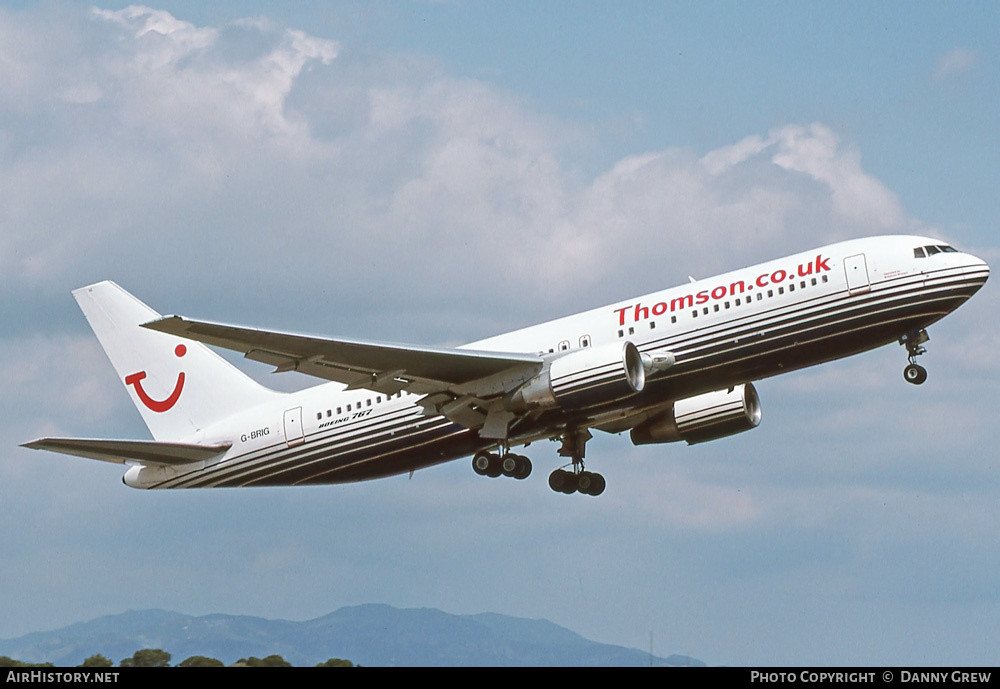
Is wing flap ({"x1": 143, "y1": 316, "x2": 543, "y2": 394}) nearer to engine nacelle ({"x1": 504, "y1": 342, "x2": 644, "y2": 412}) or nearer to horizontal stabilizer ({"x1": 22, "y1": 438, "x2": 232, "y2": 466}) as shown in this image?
engine nacelle ({"x1": 504, "y1": 342, "x2": 644, "y2": 412})

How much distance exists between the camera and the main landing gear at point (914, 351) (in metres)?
38.0

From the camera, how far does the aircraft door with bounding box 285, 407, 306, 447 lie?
42.6 metres

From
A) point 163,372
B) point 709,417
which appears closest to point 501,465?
point 709,417

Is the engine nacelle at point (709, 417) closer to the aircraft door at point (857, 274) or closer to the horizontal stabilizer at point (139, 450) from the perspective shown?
the aircraft door at point (857, 274)

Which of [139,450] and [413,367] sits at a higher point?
[413,367]

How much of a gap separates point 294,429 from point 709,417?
554 inches

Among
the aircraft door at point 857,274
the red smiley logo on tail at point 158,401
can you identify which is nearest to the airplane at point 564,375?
the aircraft door at point 857,274

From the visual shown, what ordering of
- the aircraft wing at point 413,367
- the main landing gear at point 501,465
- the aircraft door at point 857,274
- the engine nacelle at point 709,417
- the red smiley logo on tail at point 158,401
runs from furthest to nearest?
the red smiley logo on tail at point 158,401, the engine nacelle at point 709,417, the main landing gear at point 501,465, the aircraft door at point 857,274, the aircraft wing at point 413,367

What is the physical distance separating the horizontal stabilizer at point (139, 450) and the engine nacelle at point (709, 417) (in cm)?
1499

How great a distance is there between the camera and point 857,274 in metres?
37.3

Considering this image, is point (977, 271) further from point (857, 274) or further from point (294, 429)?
point (294, 429)

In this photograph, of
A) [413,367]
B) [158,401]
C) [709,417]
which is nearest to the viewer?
[413,367]

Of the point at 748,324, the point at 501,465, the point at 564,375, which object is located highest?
the point at 748,324
